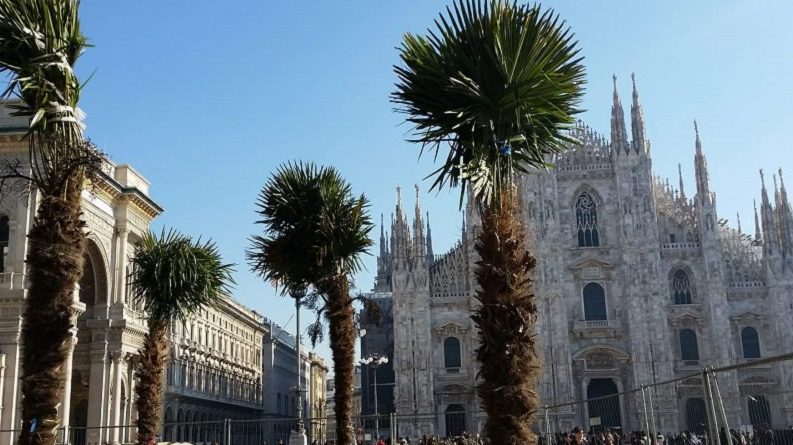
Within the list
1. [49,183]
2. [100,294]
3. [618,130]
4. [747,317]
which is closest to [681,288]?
[747,317]

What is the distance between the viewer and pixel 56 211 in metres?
10.9

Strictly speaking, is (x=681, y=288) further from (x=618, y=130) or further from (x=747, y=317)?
(x=618, y=130)

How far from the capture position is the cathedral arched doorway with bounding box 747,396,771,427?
332 inches

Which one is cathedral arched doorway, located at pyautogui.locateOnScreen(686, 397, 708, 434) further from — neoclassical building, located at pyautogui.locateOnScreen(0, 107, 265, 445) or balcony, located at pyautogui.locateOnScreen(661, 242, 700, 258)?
neoclassical building, located at pyautogui.locateOnScreen(0, 107, 265, 445)

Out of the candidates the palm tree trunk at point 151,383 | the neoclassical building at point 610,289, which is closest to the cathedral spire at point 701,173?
the neoclassical building at point 610,289

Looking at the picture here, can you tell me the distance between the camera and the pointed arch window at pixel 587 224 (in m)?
52.6

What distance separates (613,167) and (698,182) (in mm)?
5371

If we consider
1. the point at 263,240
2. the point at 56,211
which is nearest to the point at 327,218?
the point at 263,240

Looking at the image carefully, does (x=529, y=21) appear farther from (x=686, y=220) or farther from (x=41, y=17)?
(x=686, y=220)

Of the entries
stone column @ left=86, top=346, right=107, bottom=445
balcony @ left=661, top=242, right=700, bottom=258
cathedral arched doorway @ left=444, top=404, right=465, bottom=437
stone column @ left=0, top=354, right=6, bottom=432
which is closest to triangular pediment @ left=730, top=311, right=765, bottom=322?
balcony @ left=661, top=242, right=700, bottom=258

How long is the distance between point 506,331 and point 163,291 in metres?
13.4

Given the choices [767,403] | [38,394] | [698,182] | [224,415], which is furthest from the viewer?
[224,415]

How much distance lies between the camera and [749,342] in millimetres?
49812

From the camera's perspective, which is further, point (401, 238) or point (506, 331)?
point (401, 238)
